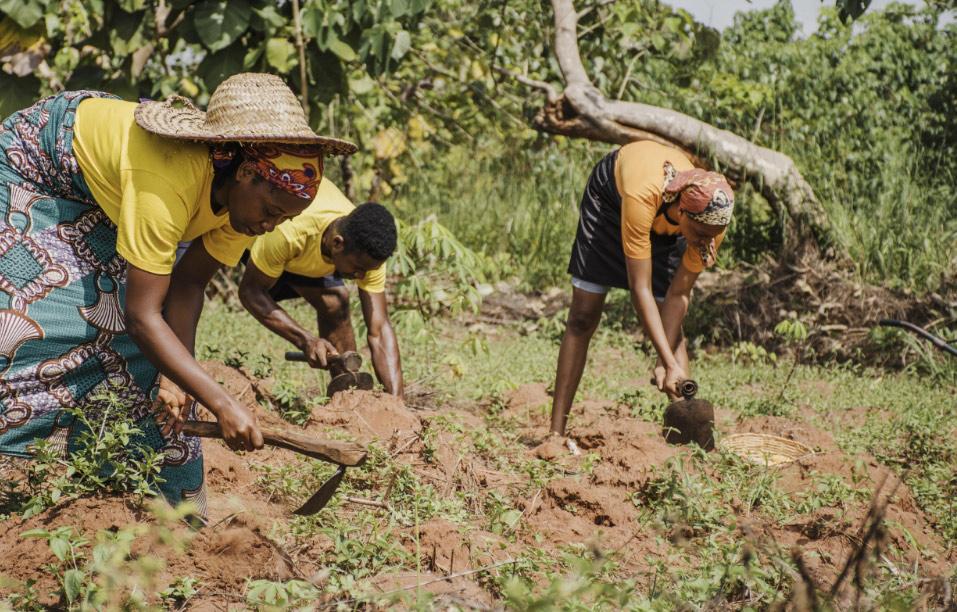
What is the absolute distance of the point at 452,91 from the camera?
26.7 ft

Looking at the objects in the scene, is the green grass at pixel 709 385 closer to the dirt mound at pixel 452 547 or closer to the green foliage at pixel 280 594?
the dirt mound at pixel 452 547

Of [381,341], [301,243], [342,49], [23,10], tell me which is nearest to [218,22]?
[342,49]

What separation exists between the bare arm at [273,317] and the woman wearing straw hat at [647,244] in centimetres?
107

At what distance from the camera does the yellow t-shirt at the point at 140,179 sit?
229cm

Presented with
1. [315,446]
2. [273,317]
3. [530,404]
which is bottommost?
[530,404]

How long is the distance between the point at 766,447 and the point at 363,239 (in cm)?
197

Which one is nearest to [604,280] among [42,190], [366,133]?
[42,190]

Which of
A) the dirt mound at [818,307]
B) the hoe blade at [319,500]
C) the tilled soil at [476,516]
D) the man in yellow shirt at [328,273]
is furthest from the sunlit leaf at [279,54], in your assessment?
the dirt mound at [818,307]

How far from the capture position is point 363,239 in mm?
3939

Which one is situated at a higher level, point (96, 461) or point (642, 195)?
point (642, 195)

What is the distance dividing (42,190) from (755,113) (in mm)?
6438

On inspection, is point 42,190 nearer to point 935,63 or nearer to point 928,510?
point 928,510

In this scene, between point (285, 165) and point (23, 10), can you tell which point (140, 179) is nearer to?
point (285, 165)

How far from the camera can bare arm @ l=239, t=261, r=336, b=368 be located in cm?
418
